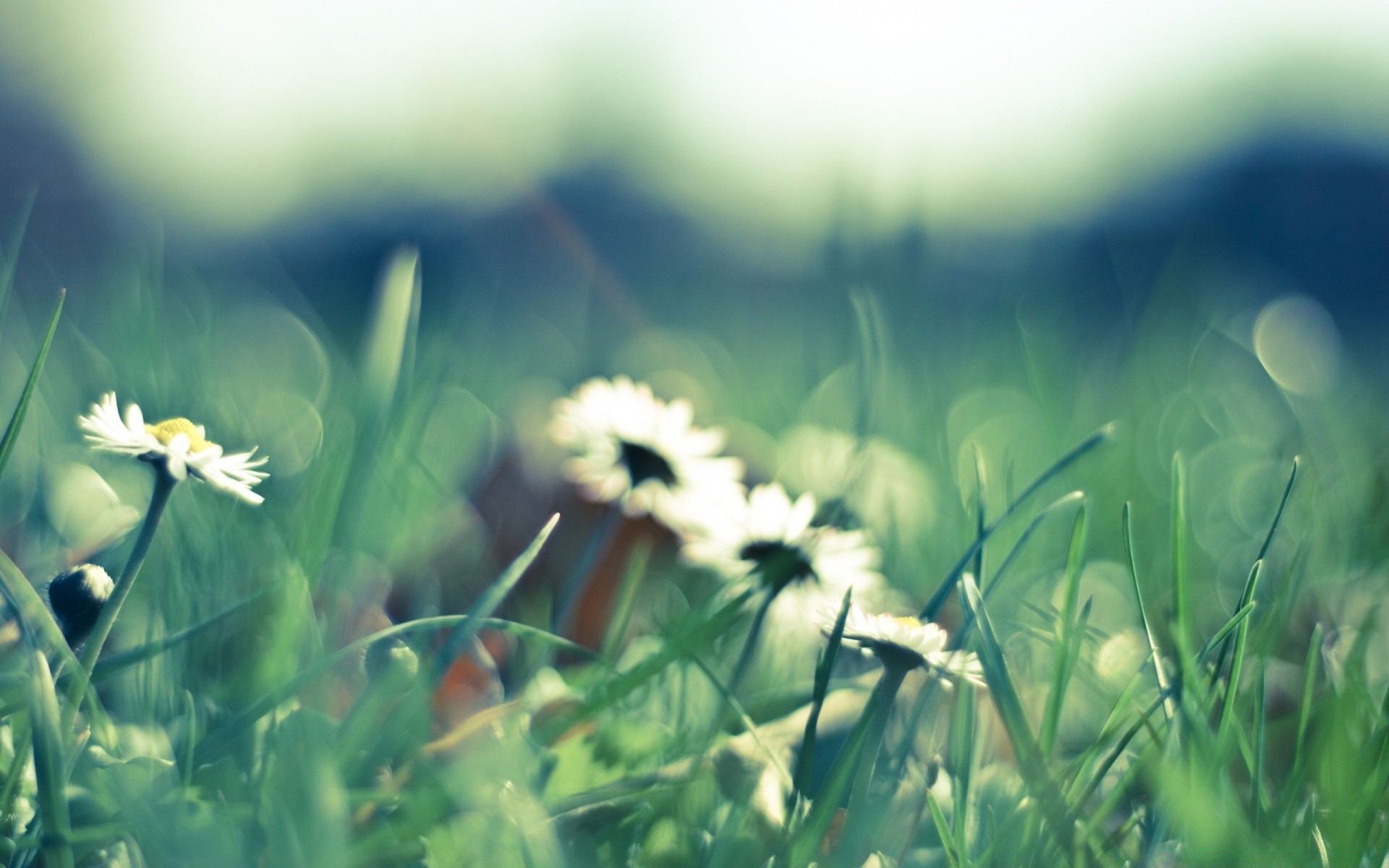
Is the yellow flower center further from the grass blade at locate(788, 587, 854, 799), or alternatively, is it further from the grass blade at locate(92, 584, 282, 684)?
the grass blade at locate(788, 587, 854, 799)

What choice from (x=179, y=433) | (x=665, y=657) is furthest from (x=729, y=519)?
(x=179, y=433)

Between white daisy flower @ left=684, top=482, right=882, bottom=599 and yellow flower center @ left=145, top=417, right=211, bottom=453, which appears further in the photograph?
white daisy flower @ left=684, top=482, right=882, bottom=599

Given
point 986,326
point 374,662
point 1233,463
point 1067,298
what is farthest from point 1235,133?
point 374,662

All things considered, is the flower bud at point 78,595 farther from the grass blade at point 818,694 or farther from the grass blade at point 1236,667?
Result: the grass blade at point 1236,667

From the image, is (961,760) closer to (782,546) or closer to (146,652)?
(782,546)

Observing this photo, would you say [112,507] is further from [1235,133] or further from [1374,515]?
[1235,133]

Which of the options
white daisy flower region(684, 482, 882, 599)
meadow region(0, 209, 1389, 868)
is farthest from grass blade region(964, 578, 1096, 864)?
white daisy flower region(684, 482, 882, 599)

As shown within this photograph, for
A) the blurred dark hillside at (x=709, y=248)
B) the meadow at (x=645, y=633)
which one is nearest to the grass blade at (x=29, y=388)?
the meadow at (x=645, y=633)
